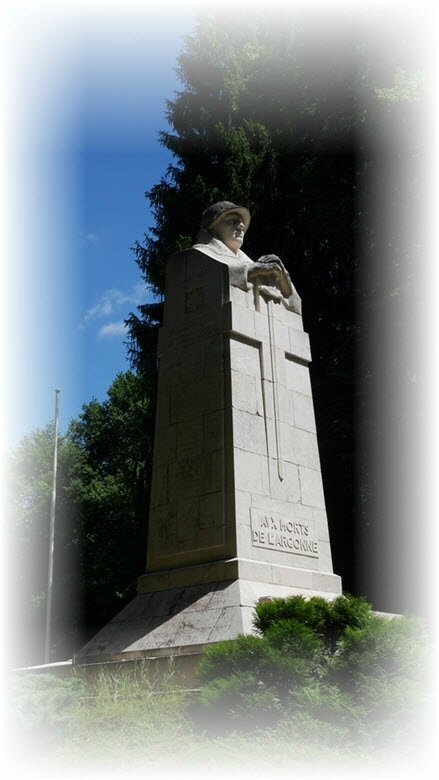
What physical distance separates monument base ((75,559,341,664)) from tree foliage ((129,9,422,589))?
8441 millimetres

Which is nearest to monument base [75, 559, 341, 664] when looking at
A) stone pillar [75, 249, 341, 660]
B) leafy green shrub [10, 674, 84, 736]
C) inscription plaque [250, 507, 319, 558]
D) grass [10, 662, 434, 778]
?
stone pillar [75, 249, 341, 660]

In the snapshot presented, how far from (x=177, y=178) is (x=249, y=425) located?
1515cm

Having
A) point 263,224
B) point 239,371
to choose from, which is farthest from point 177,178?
point 239,371

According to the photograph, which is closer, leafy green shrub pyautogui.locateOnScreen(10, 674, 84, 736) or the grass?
the grass

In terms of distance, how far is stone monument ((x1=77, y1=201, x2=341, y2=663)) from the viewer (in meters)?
8.48

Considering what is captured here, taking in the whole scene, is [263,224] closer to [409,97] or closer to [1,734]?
[409,97]

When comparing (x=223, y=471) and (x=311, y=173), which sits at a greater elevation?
(x=311, y=173)

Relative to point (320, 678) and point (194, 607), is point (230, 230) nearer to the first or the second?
point (194, 607)

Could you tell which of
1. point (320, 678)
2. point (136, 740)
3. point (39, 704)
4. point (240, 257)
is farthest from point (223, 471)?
point (39, 704)

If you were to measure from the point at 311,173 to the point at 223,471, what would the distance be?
10.6 meters

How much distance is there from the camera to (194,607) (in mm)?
8281

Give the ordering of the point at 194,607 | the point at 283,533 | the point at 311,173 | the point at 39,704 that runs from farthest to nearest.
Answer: the point at 311,173 → the point at 283,533 → the point at 194,607 → the point at 39,704

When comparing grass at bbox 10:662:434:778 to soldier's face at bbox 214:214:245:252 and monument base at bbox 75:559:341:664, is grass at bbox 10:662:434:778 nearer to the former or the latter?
monument base at bbox 75:559:341:664

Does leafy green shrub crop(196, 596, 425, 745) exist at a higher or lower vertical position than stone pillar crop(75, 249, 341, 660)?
lower
